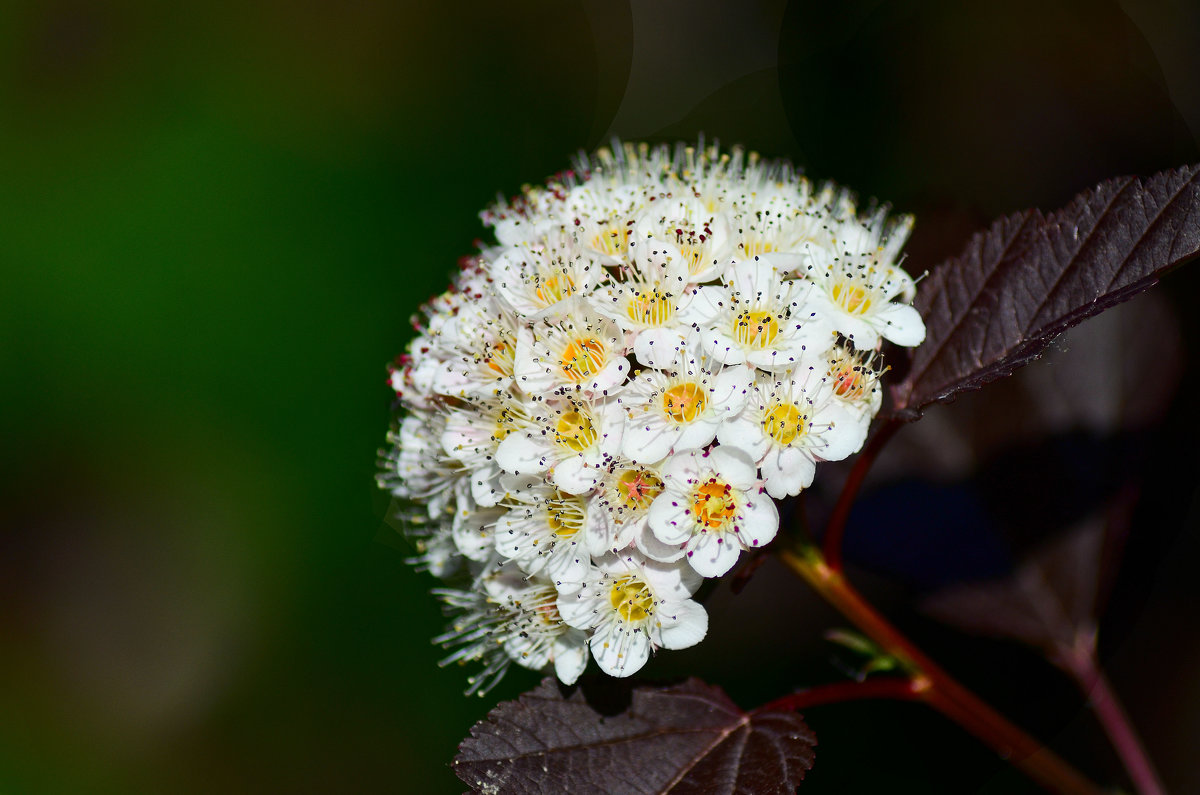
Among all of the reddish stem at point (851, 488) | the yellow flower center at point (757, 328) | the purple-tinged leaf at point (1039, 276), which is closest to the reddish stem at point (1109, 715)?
the reddish stem at point (851, 488)

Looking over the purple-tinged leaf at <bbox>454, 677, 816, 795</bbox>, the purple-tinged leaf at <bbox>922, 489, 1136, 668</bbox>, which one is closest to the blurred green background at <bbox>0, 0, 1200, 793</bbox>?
the purple-tinged leaf at <bbox>922, 489, 1136, 668</bbox>

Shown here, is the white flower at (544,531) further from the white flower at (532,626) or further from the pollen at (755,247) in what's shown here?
the pollen at (755,247)

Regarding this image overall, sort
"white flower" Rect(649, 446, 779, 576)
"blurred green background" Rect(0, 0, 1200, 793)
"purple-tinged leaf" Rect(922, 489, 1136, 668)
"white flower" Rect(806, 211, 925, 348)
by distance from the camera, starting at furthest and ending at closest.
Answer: "blurred green background" Rect(0, 0, 1200, 793) < "purple-tinged leaf" Rect(922, 489, 1136, 668) < "white flower" Rect(806, 211, 925, 348) < "white flower" Rect(649, 446, 779, 576)

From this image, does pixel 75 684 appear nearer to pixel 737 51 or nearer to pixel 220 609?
pixel 220 609

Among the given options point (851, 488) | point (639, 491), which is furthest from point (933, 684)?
point (639, 491)

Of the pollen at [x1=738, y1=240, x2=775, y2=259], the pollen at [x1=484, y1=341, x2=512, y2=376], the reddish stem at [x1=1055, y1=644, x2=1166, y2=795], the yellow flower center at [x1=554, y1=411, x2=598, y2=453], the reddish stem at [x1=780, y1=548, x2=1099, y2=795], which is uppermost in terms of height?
the pollen at [x1=738, y1=240, x2=775, y2=259]

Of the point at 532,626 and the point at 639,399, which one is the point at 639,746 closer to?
the point at 532,626

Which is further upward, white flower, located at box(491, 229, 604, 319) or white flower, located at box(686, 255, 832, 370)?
white flower, located at box(491, 229, 604, 319)

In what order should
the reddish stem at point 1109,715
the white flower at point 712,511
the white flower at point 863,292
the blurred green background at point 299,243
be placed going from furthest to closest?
the blurred green background at point 299,243, the reddish stem at point 1109,715, the white flower at point 863,292, the white flower at point 712,511

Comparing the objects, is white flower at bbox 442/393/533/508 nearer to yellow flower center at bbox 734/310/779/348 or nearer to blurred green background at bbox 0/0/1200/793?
yellow flower center at bbox 734/310/779/348
